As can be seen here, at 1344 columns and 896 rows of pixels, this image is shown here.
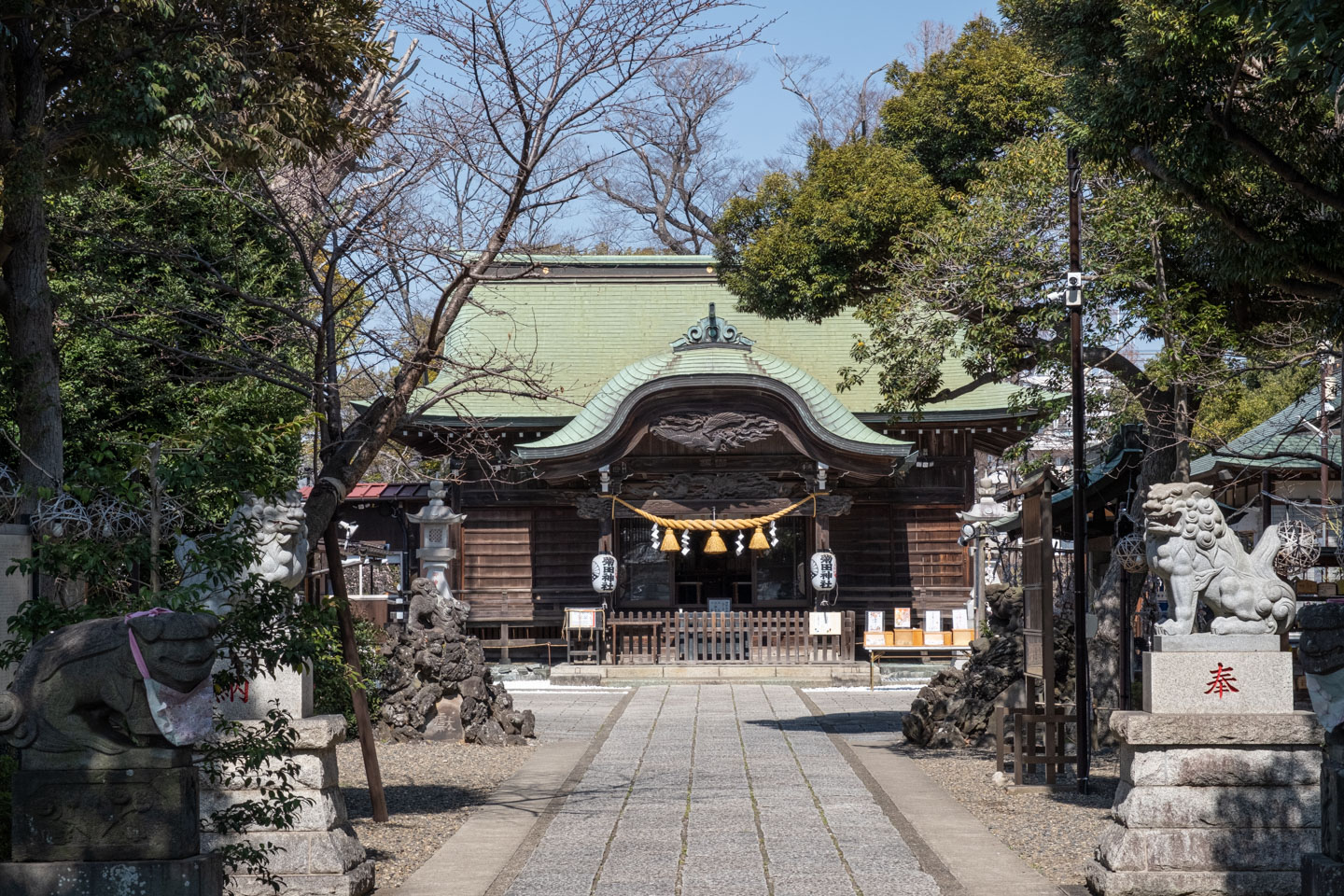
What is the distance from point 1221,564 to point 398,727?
352 inches

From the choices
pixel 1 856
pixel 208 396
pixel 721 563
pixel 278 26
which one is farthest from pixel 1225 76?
pixel 721 563

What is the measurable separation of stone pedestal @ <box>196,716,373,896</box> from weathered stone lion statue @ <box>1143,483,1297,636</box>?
4.60 metres

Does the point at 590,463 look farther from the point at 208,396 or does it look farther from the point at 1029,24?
the point at 1029,24

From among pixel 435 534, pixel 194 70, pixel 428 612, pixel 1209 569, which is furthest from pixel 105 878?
pixel 435 534

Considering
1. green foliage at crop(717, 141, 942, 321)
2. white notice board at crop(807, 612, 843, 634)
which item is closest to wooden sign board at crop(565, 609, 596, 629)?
white notice board at crop(807, 612, 843, 634)

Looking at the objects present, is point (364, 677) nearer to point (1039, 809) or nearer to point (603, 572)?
point (1039, 809)

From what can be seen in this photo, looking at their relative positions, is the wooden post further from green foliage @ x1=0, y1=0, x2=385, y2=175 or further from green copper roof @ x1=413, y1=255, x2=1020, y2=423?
green copper roof @ x1=413, y1=255, x2=1020, y2=423

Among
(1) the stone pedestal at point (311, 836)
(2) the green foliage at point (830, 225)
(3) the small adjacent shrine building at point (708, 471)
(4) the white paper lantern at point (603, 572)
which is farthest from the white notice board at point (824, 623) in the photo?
(1) the stone pedestal at point (311, 836)

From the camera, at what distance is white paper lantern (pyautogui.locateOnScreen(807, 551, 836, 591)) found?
2239cm

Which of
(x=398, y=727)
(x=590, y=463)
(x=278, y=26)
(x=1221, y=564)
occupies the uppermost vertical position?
(x=278, y=26)

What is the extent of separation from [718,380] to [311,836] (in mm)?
15433

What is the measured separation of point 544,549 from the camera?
24.7 metres

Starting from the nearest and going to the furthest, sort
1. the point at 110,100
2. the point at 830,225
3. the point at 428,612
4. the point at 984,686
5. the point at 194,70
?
the point at 110,100 < the point at 194,70 < the point at 984,686 < the point at 830,225 < the point at 428,612

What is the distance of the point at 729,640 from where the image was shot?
2234 centimetres
